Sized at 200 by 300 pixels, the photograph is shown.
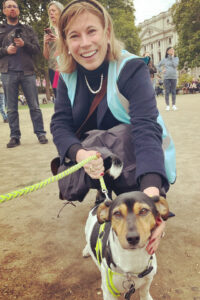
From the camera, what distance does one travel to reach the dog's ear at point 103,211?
1.48 m

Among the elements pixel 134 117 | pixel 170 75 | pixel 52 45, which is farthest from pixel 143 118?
pixel 170 75

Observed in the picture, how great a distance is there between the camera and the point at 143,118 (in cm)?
187

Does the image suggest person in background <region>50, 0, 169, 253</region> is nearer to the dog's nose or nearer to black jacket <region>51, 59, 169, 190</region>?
black jacket <region>51, 59, 169, 190</region>

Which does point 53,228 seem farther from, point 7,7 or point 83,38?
point 7,7

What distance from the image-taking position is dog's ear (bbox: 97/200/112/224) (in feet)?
4.86

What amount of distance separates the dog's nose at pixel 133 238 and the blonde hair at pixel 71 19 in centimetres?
142

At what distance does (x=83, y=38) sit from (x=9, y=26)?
4.24 metres

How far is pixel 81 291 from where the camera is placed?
5.56 feet

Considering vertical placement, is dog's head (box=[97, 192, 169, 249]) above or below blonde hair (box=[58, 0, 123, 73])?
below

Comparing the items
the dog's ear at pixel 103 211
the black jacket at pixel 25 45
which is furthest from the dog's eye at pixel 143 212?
the black jacket at pixel 25 45

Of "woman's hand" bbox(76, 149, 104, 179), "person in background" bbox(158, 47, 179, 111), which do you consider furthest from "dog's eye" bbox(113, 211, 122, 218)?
"person in background" bbox(158, 47, 179, 111)

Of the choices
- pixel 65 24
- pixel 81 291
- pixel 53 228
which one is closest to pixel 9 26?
pixel 65 24

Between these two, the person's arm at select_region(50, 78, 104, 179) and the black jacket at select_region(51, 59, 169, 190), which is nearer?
the black jacket at select_region(51, 59, 169, 190)

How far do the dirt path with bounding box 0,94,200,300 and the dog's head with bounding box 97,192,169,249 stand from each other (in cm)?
60
